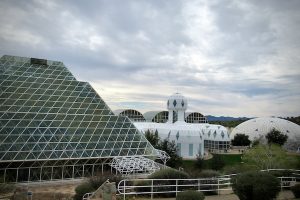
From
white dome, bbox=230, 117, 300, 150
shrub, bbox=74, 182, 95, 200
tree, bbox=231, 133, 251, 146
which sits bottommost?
shrub, bbox=74, 182, 95, 200

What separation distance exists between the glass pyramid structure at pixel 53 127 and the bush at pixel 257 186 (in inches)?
739

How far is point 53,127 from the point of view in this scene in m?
31.1

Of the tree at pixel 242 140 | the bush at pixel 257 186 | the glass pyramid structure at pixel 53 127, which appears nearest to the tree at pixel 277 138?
the tree at pixel 242 140

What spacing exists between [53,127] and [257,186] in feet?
75.9

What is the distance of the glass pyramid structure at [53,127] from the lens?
27.7m

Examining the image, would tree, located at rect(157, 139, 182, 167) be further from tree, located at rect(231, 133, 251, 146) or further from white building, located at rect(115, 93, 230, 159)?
tree, located at rect(231, 133, 251, 146)

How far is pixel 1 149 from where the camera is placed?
26641 mm

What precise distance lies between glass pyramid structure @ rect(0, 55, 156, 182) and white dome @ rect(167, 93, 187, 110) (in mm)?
31921

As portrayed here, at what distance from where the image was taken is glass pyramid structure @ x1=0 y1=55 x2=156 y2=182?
90.7 ft

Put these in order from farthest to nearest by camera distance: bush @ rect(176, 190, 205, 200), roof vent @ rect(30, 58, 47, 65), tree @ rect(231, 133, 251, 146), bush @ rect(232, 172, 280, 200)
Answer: tree @ rect(231, 133, 251, 146)
roof vent @ rect(30, 58, 47, 65)
bush @ rect(232, 172, 280, 200)
bush @ rect(176, 190, 205, 200)

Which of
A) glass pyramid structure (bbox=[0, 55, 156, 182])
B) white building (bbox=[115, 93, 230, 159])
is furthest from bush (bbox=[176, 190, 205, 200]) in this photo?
white building (bbox=[115, 93, 230, 159])

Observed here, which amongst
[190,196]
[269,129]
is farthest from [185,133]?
[190,196]

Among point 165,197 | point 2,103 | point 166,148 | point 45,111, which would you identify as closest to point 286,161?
point 166,148

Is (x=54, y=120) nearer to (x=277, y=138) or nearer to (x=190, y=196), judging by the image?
(x=190, y=196)
